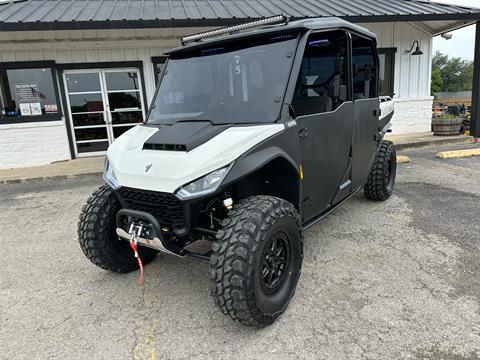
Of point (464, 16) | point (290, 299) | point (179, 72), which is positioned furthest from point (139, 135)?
point (464, 16)

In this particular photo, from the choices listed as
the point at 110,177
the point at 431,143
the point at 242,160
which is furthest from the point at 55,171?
the point at 431,143

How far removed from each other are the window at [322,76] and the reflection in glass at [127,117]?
303 inches

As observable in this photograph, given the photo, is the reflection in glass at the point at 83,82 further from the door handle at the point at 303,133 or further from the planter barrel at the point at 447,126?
the planter barrel at the point at 447,126

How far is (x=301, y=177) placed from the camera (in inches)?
117

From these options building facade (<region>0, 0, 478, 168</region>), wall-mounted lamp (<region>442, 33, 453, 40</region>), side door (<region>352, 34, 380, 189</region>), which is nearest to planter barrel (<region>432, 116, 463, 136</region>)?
wall-mounted lamp (<region>442, 33, 453, 40</region>)

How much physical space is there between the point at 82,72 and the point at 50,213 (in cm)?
536

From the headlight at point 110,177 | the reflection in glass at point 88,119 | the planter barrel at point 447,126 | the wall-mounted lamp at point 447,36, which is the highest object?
the wall-mounted lamp at point 447,36

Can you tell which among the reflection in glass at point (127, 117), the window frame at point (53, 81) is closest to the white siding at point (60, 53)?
the window frame at point (53, 81)

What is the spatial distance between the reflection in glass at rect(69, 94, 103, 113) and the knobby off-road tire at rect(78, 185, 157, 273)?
743cm

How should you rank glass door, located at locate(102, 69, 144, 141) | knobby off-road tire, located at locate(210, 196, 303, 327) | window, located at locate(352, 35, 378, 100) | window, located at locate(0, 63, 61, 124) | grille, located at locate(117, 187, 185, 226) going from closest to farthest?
1. knobby off-road tire, located at locate(210, 196, 303, 327)
2. grille, located at locate(117, 187, 185, 226)
3. window, located at locate(352, 35, 378, 100)
4. window, located at locate(0, 63, 61, 124)
5. glass door, located at locate(102, 69, 144, 141)

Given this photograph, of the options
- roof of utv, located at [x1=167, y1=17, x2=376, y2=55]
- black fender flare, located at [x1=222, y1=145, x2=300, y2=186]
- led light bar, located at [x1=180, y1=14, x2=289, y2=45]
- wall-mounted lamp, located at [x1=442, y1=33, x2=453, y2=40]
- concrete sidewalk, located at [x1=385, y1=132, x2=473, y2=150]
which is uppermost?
wall-mounted lamp, located at [x1=442, y1=33, x2=453, y2=40]

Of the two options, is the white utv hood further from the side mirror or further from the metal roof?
the metal roof

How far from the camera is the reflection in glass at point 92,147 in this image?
9898mm

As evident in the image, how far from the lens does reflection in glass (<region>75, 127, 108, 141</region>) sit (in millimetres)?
9805
